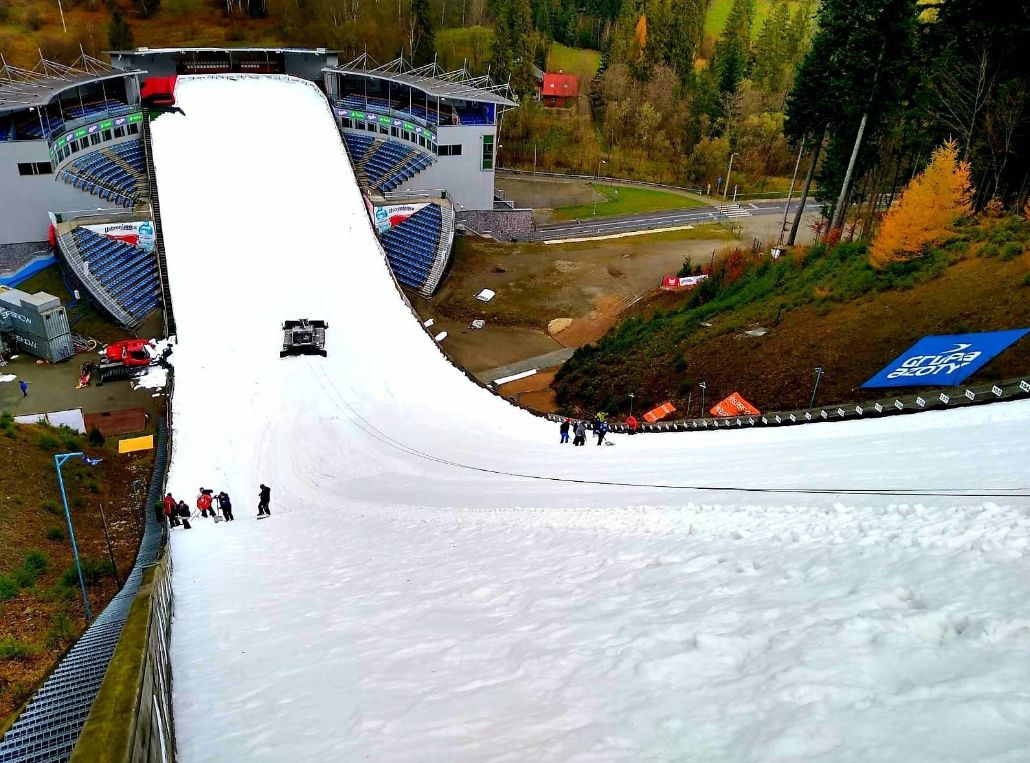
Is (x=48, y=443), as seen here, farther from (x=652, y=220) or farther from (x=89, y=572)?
(x=652, y=220)

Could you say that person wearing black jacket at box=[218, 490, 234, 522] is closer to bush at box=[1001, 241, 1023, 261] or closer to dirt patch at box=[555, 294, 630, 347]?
dirt patch at box=[555, 294, 630, 347]

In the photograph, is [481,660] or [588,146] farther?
[588,146]

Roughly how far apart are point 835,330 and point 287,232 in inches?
924

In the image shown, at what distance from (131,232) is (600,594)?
3316cm

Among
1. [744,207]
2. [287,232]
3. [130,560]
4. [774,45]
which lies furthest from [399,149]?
[774,45]

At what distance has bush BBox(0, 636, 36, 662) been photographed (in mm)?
10234

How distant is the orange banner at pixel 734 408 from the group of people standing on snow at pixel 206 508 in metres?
12.8

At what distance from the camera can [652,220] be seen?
5203cm

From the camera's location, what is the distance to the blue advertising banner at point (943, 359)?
17.4 metres

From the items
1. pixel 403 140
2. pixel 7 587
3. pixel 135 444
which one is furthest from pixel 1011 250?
pixel 403 140

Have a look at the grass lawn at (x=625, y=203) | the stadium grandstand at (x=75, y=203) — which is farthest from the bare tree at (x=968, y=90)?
the stadium grandstand at (x=75, y=203)

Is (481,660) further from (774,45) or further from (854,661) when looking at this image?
(774,45)

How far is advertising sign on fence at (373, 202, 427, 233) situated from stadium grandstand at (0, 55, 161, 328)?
1103 cm

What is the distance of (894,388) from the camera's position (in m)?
18.1
